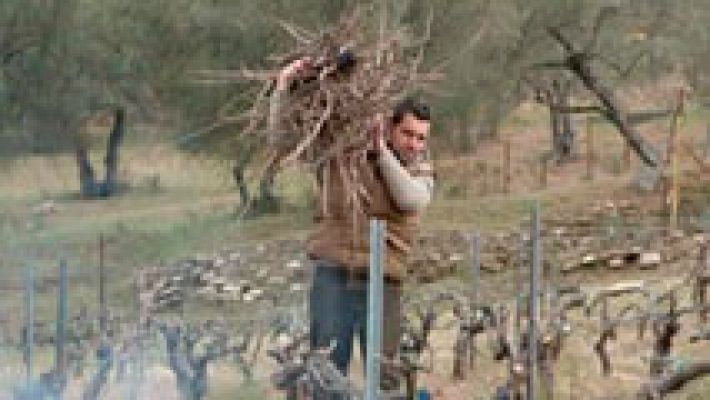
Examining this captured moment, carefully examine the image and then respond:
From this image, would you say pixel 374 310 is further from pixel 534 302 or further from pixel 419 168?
pixel 534 302

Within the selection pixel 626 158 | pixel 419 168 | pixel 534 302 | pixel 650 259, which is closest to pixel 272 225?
pixel 626 158

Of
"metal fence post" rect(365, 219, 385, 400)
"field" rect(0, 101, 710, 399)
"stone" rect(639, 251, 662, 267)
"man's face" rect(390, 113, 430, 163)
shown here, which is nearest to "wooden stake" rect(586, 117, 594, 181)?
"field" rect(0, 101, 710, 399)

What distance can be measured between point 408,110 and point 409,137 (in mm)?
149

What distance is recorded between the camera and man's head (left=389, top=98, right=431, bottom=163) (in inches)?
283

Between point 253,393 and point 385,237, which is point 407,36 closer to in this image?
point 385,237

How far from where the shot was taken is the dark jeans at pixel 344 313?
7.32 metres

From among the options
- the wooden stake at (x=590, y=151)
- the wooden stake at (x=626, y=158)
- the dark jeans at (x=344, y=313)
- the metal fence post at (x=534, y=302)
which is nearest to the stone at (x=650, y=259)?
the metal fence post at (x=534, y=302)

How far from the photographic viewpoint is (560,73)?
3231cm

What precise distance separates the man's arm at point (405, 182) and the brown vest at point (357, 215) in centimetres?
5

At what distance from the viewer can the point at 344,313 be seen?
24.4 ft

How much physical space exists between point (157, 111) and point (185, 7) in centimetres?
468

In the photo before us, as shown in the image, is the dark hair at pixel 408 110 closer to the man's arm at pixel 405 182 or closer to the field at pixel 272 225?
the man's arm at pixel 405 182

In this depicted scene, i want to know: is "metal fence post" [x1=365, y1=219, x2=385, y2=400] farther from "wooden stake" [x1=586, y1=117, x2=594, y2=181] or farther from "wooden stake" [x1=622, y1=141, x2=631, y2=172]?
"wooden stake" [x1=622, y1=141, x2=631, y2=172]

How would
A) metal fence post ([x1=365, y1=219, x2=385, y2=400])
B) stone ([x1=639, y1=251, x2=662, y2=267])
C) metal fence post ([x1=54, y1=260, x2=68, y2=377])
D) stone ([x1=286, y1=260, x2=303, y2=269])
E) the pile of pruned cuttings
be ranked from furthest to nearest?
stone ([x1=286, y1=260, x2=303, y2=269]) → stone ([x1=639, y1=251, x2=662, y2=267]) → metal fence post ([x1=54, y1=260, x2=68, y2=377]) → the pile of pruned cuttings → metal fence post ([x1=365, y1=219, x2=385, y2=400])
